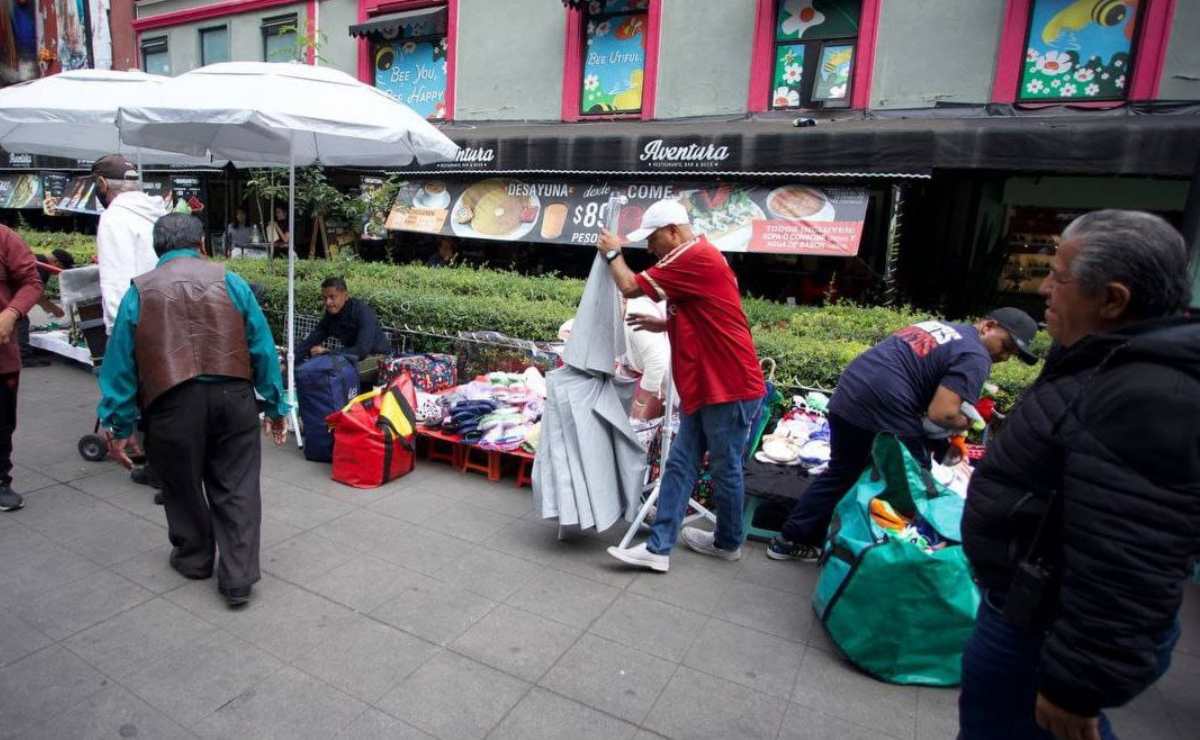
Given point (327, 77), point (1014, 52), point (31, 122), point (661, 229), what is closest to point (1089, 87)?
point (1014, 52)

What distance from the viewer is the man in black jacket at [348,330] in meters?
5.96

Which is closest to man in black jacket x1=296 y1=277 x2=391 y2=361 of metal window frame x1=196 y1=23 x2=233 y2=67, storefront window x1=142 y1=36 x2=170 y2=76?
metal window frame x1=196 y1=23 x2=233 y2=67

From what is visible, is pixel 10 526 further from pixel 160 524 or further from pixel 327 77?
pixel 327 77

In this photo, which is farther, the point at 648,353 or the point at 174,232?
the point at 648,353

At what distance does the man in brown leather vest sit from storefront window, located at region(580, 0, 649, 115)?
910cm

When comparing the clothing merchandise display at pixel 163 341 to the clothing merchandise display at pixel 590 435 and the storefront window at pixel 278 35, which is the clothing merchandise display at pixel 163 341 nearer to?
the clothing merchandise display at pixel 590 435

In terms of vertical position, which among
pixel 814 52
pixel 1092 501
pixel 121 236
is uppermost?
pixel 814 52

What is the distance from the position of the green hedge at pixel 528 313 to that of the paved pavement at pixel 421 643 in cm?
167

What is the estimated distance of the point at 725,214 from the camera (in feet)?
31.7

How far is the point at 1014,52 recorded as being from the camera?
866 centimetres

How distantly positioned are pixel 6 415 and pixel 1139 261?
5.42 m

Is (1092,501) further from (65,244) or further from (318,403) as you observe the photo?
(65,244)

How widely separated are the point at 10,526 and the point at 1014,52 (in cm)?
1073

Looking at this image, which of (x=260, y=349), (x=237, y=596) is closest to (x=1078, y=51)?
(x=260, y=349)
